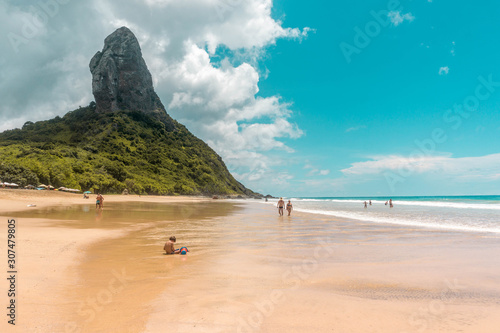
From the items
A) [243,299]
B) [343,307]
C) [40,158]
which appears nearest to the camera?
[343,307]

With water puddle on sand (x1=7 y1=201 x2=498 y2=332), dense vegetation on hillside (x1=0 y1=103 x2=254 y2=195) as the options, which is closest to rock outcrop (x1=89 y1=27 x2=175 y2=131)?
dense vegetation on hillside (x1=0 y1=103 x2=254 y2=195)

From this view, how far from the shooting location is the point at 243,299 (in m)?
6.16

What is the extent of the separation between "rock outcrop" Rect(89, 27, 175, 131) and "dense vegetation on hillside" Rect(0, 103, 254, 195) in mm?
8174

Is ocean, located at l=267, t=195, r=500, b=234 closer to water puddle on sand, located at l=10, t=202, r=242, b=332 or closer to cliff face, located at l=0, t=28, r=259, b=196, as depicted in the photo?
water puddle on sand, located at l=10, t=202, r=242, b=332

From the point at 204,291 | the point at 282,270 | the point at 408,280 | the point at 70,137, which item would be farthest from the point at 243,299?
the point at 70,137

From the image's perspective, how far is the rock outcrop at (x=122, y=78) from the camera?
137125 mm

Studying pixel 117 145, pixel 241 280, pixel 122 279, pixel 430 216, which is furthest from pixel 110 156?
pixel 241 280

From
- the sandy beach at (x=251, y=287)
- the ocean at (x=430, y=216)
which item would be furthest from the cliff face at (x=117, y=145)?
the sandy beach at (x=251, y=287)

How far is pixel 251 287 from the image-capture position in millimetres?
7055

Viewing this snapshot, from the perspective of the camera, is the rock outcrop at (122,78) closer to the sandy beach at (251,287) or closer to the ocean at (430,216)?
the ocean at (430,216)

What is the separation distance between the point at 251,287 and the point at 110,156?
347 ft

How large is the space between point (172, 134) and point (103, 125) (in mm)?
35230

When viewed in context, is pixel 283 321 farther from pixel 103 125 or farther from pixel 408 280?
pixel 103 125

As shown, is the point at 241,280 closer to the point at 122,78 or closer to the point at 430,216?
the point at 430,216
